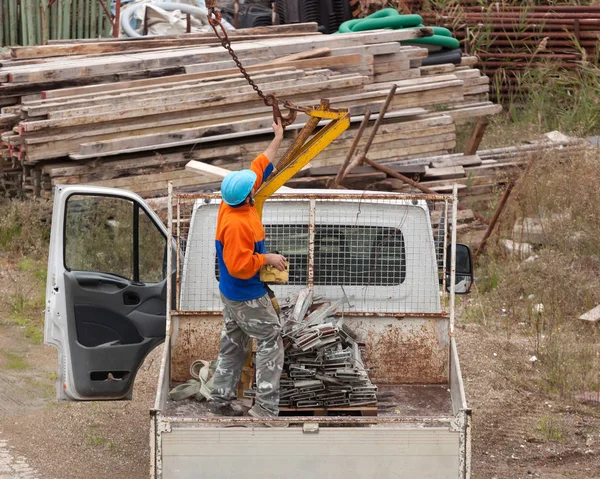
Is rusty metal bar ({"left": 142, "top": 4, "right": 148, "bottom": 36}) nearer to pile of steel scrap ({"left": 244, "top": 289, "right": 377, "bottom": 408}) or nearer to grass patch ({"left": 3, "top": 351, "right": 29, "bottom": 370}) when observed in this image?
grass patch ({"left": 3, "top": 351, "right": 29, "bottom": 370})

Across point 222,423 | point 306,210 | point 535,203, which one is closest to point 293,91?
point 535,203

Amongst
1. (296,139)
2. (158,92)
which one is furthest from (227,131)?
(296,139)

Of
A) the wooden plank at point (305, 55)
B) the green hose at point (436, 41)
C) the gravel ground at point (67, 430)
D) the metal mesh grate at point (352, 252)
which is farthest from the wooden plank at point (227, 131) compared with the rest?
the metal mesh grate at point (352, 252)

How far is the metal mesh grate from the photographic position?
21.0 feet

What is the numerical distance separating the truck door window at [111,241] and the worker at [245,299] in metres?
1.25

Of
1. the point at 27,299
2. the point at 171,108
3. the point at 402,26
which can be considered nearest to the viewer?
the point at 27,299

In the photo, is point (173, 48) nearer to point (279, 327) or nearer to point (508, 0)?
point (508, 0)

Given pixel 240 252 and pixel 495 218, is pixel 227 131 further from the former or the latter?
pixel 240 252

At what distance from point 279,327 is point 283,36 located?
10108mm

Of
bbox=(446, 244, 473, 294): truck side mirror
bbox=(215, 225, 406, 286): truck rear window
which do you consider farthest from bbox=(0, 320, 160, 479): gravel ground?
bbox=(446, 244, 473, 294): truck side mirror

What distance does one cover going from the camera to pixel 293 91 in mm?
12125

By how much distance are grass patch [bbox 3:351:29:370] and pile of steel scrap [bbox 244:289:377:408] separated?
3.78 metres

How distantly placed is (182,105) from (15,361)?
398 centimetres

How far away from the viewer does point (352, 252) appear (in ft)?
21.0
